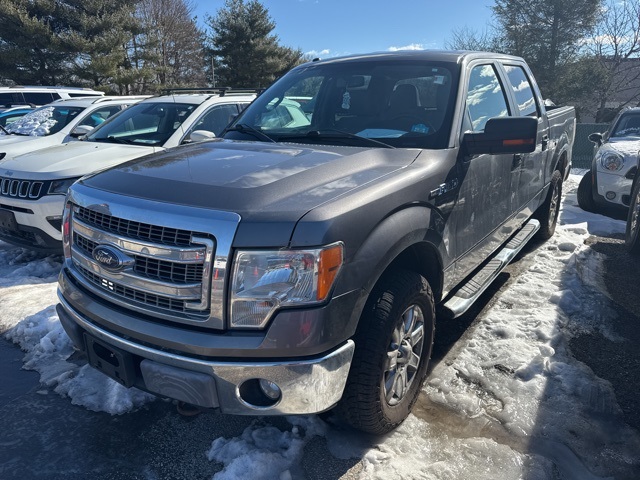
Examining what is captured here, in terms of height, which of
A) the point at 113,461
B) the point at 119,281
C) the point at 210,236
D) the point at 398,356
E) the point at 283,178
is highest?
the point at 283,178

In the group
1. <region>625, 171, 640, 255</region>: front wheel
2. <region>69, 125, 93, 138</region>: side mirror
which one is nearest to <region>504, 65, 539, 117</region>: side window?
<region>625, 171, 640, 255</region>: front wheel

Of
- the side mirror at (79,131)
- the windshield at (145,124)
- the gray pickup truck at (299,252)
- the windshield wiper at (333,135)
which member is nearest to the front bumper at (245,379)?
the gray pickup truck at (299,252)

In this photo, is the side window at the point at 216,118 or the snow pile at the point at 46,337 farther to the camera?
the side window at the point at 216,118

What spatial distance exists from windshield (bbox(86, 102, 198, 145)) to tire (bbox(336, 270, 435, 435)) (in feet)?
14.2

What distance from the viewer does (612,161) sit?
283 inches

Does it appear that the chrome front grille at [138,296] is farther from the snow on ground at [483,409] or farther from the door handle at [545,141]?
the door handle at [545,141]

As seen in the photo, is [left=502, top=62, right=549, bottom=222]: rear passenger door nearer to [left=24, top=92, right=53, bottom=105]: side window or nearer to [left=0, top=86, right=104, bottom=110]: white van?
[left=0, top=86, right=104, bottom=110]: white van

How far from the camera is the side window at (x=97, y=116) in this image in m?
7.90

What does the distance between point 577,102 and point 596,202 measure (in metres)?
23.4

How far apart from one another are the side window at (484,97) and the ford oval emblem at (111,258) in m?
2.33

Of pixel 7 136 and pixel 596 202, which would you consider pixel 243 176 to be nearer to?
pixel 596 202

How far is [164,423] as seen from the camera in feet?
9.04

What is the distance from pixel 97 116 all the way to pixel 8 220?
3.67m

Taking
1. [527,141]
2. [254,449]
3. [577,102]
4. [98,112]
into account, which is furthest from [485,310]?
[577,102]
